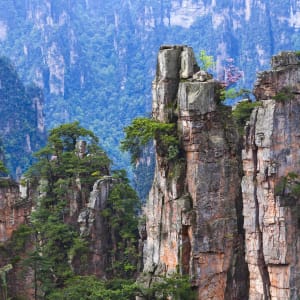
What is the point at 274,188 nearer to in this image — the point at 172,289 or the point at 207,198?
the point at 207,198

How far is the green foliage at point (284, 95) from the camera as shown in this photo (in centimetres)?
2705

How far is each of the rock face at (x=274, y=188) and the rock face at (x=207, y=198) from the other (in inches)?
34.5

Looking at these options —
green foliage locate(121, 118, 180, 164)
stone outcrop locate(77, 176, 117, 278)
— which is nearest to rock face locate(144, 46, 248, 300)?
green foliage locate(121, 118, 180, 164)

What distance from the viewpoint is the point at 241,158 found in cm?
2820

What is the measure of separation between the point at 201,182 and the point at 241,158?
145cm

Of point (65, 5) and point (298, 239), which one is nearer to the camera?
point (298, 239)

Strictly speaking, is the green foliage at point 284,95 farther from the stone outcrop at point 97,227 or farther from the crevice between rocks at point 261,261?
the stone outcrop at point 97,227

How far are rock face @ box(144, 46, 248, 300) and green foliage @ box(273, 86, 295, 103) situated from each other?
2034mm

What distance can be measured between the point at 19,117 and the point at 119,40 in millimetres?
53180

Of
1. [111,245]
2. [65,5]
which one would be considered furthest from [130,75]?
[111,245]

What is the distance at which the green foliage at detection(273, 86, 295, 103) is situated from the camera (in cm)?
2705

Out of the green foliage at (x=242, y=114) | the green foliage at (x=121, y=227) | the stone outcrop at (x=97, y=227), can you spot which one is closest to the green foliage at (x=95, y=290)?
the green foliage at (x=121, y=227)

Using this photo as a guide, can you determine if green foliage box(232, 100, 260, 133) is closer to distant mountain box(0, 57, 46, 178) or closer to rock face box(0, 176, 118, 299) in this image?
rock face box(0, 176, 118, 299)

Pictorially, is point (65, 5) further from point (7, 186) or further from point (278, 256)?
point (278, 256)
